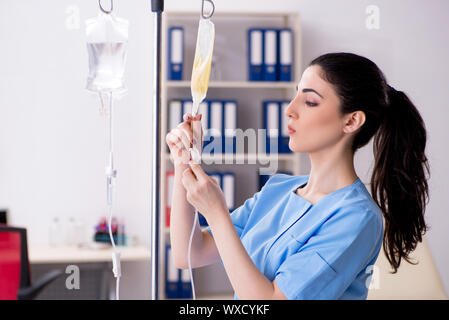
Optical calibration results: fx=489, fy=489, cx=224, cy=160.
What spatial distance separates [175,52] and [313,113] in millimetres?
1589

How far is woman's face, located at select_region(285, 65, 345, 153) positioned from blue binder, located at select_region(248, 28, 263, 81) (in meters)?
1.51

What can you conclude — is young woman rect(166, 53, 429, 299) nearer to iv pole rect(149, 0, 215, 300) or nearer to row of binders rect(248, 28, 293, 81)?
iv pole rect(149, 0, 215, 300)

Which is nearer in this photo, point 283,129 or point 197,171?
point 197,171

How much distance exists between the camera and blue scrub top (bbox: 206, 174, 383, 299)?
71 centimetres

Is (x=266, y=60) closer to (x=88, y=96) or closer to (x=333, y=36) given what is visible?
(x=333, y=36)

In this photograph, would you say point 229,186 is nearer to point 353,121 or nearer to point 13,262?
point 13,262

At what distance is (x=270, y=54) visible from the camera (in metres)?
2.31

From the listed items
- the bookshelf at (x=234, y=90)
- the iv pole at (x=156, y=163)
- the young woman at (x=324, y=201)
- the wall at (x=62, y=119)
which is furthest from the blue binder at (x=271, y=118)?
the iv pole at (x=156, y=163)

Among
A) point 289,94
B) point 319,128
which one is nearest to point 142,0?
point 289,94

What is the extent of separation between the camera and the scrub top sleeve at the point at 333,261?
2.33ft

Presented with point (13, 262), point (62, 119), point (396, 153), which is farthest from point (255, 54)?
point (396, 153)

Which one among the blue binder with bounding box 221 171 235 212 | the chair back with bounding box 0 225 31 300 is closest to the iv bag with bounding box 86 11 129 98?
the chair back with bounding box 0 225 31 300

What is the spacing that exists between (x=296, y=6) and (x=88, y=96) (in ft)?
3.82

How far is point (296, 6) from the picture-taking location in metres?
2.54
